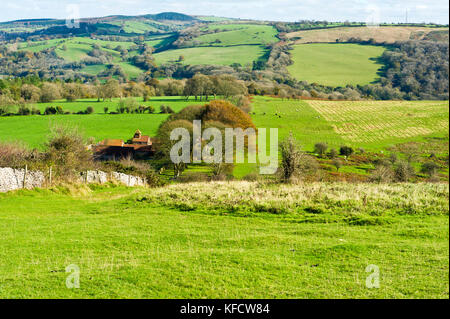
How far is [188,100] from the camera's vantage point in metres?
112

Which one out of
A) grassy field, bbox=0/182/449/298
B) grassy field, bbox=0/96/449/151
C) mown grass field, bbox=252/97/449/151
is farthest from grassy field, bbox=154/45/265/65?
grassy field, bbox=0/182/449/298

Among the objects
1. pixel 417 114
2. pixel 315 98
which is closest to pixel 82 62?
pixel 315 98

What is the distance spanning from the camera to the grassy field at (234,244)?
7.97 metres

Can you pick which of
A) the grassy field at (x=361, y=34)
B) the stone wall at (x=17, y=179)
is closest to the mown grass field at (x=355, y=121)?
the stone wall at (x=17, y=179)

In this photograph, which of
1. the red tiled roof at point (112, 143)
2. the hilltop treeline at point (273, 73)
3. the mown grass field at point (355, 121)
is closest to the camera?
the red tiled roof at point (112, 143)

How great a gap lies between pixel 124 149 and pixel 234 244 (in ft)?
191

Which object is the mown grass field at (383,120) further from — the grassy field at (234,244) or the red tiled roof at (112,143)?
the grassy field at (234,244)

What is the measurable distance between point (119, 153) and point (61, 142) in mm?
36444

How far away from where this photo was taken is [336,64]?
151 m

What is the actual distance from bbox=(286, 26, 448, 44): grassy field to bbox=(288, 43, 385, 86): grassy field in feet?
25.1

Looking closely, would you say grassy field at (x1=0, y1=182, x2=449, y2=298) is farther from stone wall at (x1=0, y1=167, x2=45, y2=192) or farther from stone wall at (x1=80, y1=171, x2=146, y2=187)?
stone wall at (x1=80, y1=171, x2=146, y2=187)

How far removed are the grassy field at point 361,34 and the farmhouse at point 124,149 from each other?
127573mm

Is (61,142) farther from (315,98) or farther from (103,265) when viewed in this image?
(315,98)

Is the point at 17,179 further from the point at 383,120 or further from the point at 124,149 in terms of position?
the point at 383,120
